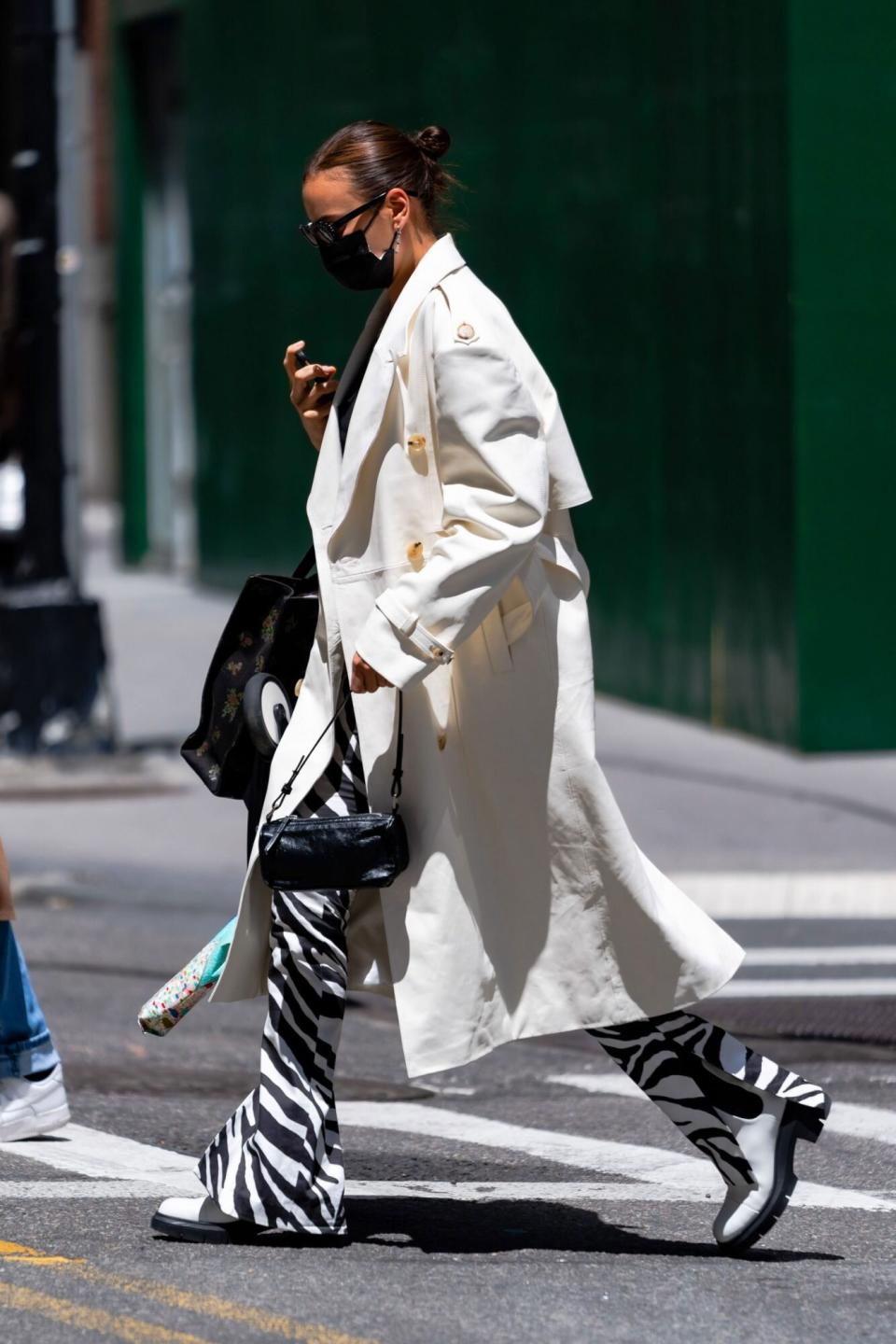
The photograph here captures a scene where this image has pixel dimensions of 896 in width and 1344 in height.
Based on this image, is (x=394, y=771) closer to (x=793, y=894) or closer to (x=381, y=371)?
(x=381, y=371)

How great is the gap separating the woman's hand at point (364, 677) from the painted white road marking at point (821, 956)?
4262 millimetres

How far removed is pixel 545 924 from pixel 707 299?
848 cm

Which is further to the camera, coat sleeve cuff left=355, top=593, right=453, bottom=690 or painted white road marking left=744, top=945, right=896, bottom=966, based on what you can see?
painted white road marking left=744, top=945, right=896, bottom=966

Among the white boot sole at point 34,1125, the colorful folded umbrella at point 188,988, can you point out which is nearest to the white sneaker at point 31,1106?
the white boot sole at point 34,1125

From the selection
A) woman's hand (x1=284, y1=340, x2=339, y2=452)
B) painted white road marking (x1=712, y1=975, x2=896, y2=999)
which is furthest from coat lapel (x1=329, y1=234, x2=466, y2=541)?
painted white road marking (x1=712, y1=975, x2=896, y2=999)

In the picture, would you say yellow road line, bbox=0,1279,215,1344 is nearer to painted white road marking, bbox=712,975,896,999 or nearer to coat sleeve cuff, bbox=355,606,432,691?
coat sleeve cuff, bbox=355,606,432,691

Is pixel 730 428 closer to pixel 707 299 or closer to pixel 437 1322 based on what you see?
pixel 707 299

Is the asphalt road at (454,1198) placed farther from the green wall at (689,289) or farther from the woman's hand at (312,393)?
the green wall at (689,289)

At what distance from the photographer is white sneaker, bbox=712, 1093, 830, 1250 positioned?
4.78m

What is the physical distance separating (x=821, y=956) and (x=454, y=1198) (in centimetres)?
359

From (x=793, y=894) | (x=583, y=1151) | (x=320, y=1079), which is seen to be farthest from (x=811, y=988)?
(x=320, y=1079)

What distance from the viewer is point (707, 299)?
12.9 m

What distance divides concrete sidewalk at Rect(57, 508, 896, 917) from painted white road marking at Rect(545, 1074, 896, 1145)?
2.65 meters

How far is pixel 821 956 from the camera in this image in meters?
8.72
